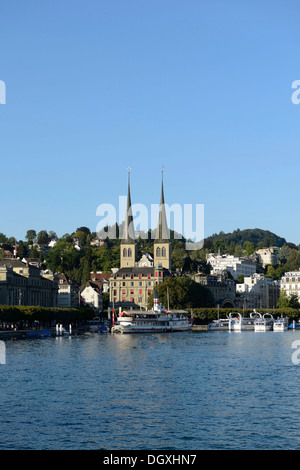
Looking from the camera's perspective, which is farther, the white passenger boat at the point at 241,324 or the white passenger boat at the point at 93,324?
the white passenger boat at the point at 241,324

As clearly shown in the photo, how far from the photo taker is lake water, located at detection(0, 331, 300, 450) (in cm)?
3281

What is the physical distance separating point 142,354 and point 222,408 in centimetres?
3929

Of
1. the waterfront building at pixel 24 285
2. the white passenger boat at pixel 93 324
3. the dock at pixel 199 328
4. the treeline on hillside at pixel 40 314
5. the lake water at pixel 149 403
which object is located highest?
the waterfront building at pixel 24 285

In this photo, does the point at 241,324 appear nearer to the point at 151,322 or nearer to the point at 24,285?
the point at 151,322

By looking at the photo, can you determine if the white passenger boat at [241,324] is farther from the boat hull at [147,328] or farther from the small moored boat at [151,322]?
the boat hull at [147,328]

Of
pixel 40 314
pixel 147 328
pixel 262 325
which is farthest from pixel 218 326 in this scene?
pixel 40 314

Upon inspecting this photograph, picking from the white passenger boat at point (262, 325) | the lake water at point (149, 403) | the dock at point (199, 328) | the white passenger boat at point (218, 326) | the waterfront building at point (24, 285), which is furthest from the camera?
the dock at point (199, 328)

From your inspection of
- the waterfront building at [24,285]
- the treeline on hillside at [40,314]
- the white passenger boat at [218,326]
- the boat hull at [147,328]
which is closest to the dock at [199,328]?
the white passenger boat at [218,326]

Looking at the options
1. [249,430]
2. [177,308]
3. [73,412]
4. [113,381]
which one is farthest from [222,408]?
[177,308]

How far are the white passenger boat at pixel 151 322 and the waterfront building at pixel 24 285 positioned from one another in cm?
2302

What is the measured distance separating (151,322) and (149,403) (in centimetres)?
10453

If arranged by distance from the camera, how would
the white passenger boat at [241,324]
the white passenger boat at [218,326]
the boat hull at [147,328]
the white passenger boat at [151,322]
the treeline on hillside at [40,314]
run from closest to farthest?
the treeline on hillside at [40,314] → the boat hull at [147,328] → the white passenger boat at [151,322] → the white passenger boat at [241,324] → the white passenger boat at [218,326]

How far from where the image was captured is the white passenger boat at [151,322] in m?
141
